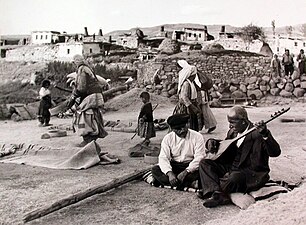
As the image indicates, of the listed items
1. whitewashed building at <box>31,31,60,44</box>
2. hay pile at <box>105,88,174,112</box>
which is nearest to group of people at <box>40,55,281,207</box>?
hay pile at <box>105,88,174,112</box>

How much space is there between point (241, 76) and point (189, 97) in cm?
70

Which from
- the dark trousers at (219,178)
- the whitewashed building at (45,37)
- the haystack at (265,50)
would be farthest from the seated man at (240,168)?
the whitewashed building at (45,37)

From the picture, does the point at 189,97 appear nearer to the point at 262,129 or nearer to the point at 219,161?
the point at 219,161

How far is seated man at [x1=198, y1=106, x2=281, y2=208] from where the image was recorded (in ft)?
9.56

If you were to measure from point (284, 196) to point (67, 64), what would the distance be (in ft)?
9.62

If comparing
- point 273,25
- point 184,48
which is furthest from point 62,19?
point 273,25

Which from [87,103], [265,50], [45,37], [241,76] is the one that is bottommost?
[87,103]

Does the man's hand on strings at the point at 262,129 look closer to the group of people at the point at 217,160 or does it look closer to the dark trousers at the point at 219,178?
the group of people at the point at 217,160

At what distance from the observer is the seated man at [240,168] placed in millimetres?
2914

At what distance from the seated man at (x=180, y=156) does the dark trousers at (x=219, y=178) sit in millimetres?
128

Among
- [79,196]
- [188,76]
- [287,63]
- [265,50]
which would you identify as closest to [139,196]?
[79,196]

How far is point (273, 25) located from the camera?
418 cm

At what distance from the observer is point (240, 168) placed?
3.00 m

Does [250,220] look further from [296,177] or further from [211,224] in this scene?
[296,177]
